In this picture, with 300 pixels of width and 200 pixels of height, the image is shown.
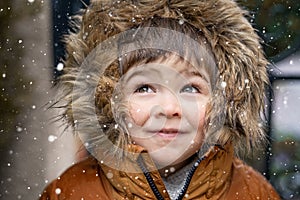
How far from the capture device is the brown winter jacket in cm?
256

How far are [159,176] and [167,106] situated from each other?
0.20m

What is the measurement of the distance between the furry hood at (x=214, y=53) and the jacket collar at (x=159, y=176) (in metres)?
0.05

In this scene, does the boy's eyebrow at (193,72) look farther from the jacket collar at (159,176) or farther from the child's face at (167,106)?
the jacket collar at (159,176)

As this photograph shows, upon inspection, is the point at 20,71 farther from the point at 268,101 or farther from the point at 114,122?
the point at 114,122

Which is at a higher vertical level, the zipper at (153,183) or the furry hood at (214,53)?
the furry hood at (214,53)

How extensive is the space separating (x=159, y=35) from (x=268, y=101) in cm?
174

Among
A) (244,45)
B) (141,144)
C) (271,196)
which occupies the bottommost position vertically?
(271,196)

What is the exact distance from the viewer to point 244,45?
8.65ft

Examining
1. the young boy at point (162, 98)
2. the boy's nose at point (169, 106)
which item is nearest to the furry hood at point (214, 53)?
the young boy at point (162, 98)

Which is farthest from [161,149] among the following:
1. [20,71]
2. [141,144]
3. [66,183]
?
[20,71]

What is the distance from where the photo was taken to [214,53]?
2.59 m

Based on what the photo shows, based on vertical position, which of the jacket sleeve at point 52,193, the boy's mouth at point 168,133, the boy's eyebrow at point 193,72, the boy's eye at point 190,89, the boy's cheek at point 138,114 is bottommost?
the jacket sleeve at point 52,193

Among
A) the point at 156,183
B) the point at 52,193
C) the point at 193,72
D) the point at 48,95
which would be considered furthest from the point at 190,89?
the point at 48,95

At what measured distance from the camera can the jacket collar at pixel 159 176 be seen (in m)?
2.55
